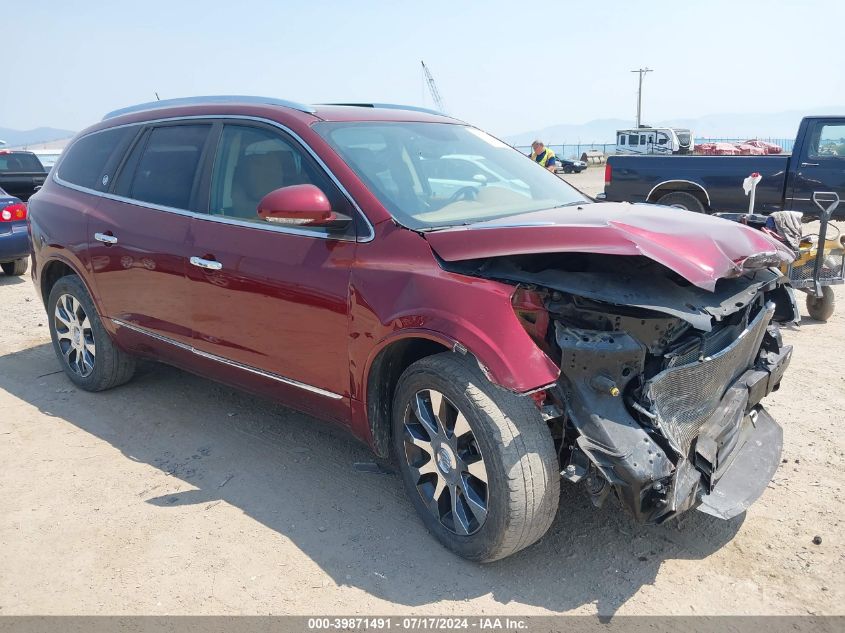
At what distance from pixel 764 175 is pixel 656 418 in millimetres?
9440

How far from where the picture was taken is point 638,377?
8.76 ft

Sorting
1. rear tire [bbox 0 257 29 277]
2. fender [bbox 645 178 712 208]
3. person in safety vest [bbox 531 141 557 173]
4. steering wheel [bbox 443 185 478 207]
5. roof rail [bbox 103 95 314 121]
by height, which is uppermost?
roof rail [bbox 103 95 314 121]

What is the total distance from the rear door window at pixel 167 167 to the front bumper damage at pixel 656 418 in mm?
2425

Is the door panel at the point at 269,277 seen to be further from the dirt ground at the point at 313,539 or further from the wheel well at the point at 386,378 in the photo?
the dirt ground at the point at 313,539

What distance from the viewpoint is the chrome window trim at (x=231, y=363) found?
3.37 meters

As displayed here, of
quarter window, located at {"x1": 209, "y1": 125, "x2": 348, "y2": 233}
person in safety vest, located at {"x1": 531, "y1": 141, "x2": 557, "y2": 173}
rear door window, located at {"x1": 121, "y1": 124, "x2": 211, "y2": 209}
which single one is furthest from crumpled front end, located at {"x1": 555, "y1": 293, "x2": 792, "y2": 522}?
person in safety vest, located at {"x1": 531, "y1": 141, "x2": 557, "y2": 173}

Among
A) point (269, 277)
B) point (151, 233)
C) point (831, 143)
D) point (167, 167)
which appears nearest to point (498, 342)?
point (269, 277)

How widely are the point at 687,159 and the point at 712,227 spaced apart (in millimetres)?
8500

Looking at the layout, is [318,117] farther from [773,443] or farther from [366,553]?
[773,443]

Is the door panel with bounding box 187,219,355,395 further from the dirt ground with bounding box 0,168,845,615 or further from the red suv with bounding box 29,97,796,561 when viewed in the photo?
the dirt ground with bounding box 0,168,845,615

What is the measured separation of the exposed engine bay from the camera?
253 centimetres

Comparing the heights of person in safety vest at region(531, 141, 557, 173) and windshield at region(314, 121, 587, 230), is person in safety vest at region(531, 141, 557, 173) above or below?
below

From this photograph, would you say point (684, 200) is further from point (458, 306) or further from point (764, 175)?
point (458, 306)

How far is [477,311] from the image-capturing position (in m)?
2.67
